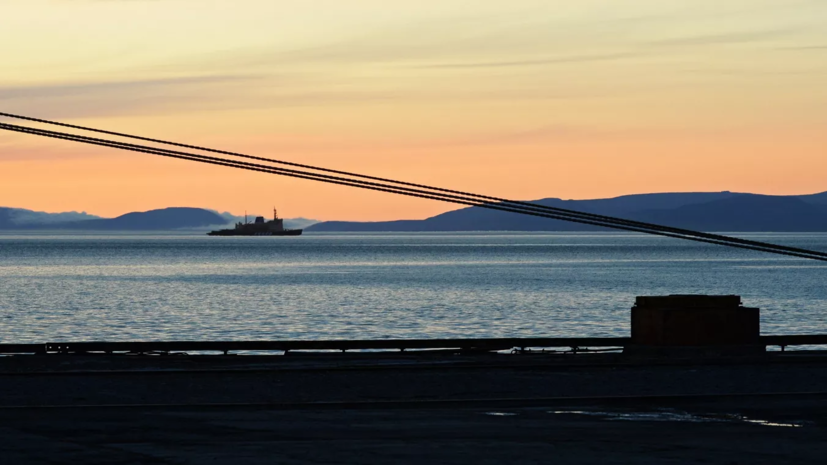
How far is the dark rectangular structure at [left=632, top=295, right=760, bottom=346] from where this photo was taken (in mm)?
27953

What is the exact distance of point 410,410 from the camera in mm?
17828

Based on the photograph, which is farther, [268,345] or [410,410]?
[268,345]

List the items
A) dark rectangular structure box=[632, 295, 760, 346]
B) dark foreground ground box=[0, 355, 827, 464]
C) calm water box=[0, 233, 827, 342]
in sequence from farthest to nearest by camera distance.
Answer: calm water box=[0, 233, 827, 342] → dark rectangular structure box=[632, 295, 760, 346] → dark foreground ground box=[0, 355, 827, 464]

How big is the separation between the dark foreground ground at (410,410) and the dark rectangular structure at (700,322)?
203 centimetres

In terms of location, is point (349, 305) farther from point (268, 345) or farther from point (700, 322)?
point (700, 322)

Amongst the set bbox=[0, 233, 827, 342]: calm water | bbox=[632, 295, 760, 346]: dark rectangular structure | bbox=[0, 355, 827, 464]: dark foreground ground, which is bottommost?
bbox=[0, 233, 827, 342]: calm water

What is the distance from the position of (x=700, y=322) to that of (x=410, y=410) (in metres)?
12.1

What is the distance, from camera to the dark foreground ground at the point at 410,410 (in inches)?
545

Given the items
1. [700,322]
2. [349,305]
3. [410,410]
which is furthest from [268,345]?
[349,305]

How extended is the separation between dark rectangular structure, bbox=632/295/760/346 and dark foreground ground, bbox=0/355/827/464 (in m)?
2.03

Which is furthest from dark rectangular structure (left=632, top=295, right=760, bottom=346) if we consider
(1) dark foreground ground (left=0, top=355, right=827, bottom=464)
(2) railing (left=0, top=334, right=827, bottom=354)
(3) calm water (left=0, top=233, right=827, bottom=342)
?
(3) calm water (left=0, top=233, right=827, bottom=342)

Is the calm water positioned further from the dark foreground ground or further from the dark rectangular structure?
the dark foreground ground

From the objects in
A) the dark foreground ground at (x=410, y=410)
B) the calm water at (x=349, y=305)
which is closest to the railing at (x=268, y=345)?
the dark foreground ground at (x=410, y=410)

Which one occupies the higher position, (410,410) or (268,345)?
(268,345)
